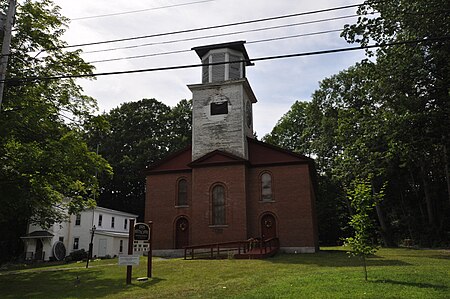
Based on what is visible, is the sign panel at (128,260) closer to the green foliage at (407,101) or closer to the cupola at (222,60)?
the green foliage at (407,101)

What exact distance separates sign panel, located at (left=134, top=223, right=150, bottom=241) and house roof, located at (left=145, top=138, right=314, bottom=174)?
13768 mm

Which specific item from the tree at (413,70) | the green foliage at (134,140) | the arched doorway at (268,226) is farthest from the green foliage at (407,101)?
the green foliage at (134,140)

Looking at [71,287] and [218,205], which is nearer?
[71,287]

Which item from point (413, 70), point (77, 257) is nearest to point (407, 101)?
point (413, 70)

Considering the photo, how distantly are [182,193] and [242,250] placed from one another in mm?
7329

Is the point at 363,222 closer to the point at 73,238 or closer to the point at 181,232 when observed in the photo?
the point at 181,232

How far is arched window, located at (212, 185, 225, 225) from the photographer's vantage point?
27.9m

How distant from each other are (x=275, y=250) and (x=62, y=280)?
13.2 m

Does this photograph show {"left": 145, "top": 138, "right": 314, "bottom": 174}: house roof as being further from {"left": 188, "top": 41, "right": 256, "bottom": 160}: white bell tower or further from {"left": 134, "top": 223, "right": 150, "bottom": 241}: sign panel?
{"left": 134, "top": 223, "right": 150, "bottom": 241}: sign panel

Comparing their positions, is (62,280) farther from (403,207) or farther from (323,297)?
(403,207)

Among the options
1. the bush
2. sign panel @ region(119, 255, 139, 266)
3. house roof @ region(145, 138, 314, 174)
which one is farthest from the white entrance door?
sign panel @ region(119, 255, 139, 266)

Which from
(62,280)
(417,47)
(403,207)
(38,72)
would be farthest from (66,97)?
(403,207)

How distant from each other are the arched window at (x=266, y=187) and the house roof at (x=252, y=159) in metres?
0.91

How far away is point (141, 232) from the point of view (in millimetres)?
14969
